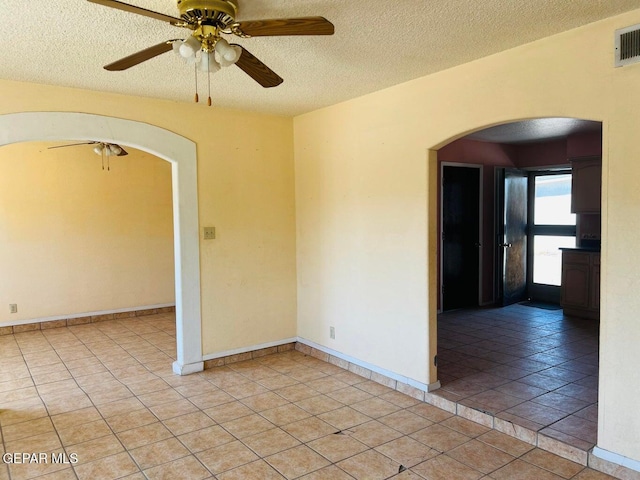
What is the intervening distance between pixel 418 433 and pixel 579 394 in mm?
1348

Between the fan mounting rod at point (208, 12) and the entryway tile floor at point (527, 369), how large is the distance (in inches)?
116

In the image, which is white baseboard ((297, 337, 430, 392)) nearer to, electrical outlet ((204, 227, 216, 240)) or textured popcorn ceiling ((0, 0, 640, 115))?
electrical outlet ((204, 227, 216, 240))

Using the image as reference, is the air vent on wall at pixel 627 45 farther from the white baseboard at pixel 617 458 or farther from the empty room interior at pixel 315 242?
the white baseboard at pixel 617 458

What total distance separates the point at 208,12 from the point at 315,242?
9.63 ft

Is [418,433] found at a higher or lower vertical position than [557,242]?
lower

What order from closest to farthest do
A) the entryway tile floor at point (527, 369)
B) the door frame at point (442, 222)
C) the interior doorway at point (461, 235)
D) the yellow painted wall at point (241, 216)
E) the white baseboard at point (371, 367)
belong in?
the entryway tile floor at point (527, 369)
the white baseboard at point (371, 367)
the yellow painted wall at point (241, 216)
the door frame at point (442, 222)
the interior doorway at point (461, 235)

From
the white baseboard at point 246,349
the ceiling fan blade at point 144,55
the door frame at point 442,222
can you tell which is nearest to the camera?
the ceiling fan blade at point 144,55

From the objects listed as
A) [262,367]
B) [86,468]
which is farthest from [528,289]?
[86,468]

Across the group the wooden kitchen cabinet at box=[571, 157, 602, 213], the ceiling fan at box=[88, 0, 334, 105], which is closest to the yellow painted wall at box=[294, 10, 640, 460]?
the ceiling fan at box=[88, 0, 334, 105]

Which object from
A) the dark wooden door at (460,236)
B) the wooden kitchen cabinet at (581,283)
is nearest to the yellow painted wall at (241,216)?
the dark wooden door at (460,236)

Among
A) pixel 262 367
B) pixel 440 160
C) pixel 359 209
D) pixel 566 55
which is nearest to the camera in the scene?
pixel 566 55

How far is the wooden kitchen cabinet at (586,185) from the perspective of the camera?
5.73 meters

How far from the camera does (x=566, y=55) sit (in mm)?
2646

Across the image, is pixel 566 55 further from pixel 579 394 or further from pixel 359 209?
pixel 579 394
